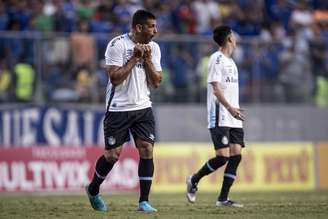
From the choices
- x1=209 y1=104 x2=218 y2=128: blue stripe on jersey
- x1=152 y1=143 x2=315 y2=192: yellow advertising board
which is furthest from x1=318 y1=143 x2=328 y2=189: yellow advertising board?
x1=209 y1=104 x2=218 y2=128: blue stripe on jersey

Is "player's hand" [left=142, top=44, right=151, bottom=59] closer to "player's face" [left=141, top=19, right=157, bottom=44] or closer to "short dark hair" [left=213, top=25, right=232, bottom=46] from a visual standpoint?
"player's face" [left=141, top=19, right=157, bottom=44]

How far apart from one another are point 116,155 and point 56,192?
10.1 metres

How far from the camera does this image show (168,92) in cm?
2488

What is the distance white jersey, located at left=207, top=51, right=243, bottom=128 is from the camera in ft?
49.0

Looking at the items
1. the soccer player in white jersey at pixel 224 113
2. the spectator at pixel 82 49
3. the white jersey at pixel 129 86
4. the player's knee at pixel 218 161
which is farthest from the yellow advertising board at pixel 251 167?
the white jersey at pixel 129 86

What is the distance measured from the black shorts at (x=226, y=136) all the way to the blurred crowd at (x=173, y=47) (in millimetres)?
8924

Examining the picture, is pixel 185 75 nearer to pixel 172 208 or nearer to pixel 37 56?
pixel 37 56

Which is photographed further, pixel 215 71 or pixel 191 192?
pixel 191 192

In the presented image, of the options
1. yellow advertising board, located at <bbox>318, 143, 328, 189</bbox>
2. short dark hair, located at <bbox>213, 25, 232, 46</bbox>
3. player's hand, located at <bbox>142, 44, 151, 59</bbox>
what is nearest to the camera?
player's hand, located at <bbox>142, 44, 151, 59</bbox>

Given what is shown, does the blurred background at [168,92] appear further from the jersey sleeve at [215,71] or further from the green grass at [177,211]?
the jersey sleeve at [215,71]

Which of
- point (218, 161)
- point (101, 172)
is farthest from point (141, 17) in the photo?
point (218, 161)

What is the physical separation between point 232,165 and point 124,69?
3.07m

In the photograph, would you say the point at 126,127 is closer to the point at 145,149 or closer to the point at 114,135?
the point at 114,135

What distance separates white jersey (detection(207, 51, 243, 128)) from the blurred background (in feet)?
28.6
